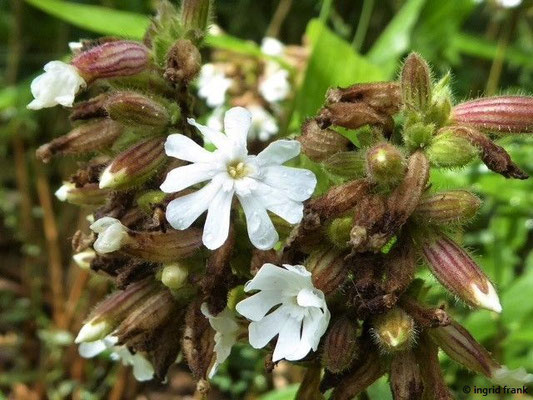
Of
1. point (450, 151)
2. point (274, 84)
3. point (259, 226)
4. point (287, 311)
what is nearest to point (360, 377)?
point (287, 311)

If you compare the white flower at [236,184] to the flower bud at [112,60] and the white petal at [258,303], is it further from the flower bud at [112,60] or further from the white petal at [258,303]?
the flower bud at [112,60]

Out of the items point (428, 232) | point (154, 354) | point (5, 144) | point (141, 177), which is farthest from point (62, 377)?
point (428, 232)

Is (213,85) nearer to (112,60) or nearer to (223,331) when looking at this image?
(112,60)

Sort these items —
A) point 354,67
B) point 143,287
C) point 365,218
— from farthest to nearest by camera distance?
→ 1. point 354,67
2. point 143,287
3. point 365,218

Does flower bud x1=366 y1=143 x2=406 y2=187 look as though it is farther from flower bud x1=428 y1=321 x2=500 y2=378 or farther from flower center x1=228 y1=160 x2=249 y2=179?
flower bud x1=428 y1=321 x2=500 y2=378

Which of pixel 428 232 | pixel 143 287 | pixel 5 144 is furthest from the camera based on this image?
pixel 5 144

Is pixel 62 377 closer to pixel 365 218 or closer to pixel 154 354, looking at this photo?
pixel 154 354

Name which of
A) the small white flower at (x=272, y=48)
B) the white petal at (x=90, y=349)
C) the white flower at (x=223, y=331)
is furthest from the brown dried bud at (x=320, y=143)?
the small white flower at (x=272, y=48)

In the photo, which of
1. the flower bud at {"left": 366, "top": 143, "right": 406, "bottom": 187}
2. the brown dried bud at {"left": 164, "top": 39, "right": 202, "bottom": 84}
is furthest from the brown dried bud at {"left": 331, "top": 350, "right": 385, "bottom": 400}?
the brown dried bud at {"left": 164, "top": 39, "right": 202, "bottom": 84}
